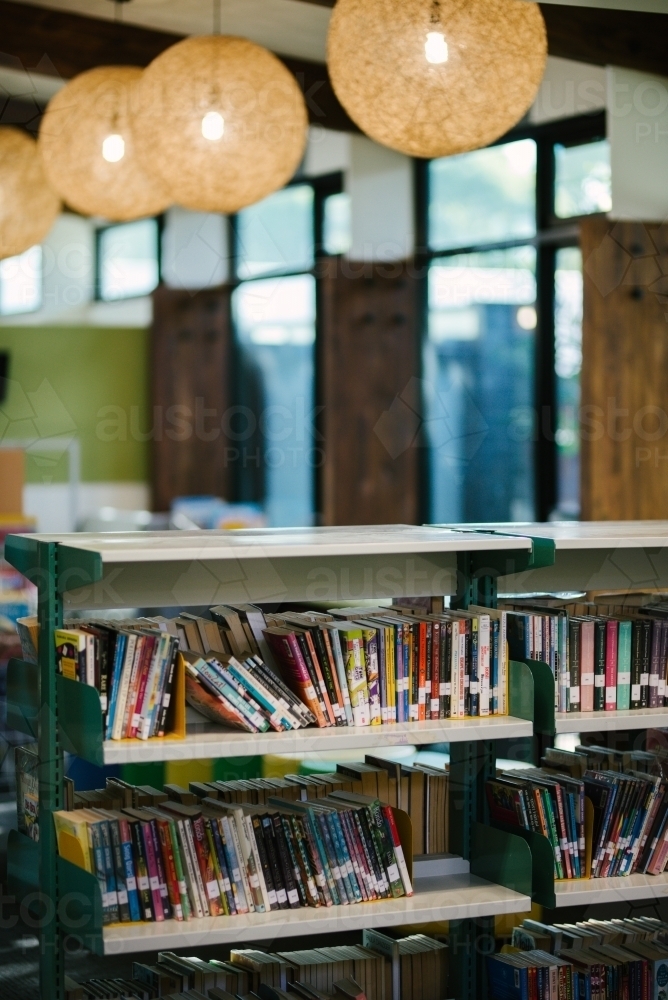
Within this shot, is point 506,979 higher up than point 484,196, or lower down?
lower down

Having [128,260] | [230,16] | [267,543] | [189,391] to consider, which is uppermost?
[230,16]

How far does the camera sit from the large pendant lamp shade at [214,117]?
335 cm

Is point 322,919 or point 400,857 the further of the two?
point 400,857

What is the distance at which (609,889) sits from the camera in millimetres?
2756

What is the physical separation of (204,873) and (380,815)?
393 millimetres

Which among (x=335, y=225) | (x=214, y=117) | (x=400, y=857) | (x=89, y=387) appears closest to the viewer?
(x=400, y=857)

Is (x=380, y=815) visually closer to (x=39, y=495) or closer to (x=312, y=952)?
(x=312, y=952)

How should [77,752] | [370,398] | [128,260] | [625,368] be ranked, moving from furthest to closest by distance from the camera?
[128,260], [370,398], [625,368], [77,752]

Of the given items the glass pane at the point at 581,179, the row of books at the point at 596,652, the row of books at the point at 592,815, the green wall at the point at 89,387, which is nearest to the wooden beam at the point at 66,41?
the glass pane at the point at 581,179

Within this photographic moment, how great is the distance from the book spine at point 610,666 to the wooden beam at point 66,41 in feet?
13.8

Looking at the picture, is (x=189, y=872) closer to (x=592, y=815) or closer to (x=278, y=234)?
(x=592, y=815)

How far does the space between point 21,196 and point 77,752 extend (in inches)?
91.0

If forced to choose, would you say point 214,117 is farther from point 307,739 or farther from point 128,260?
point 128,260

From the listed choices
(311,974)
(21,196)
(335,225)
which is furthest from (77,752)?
(335,225)
